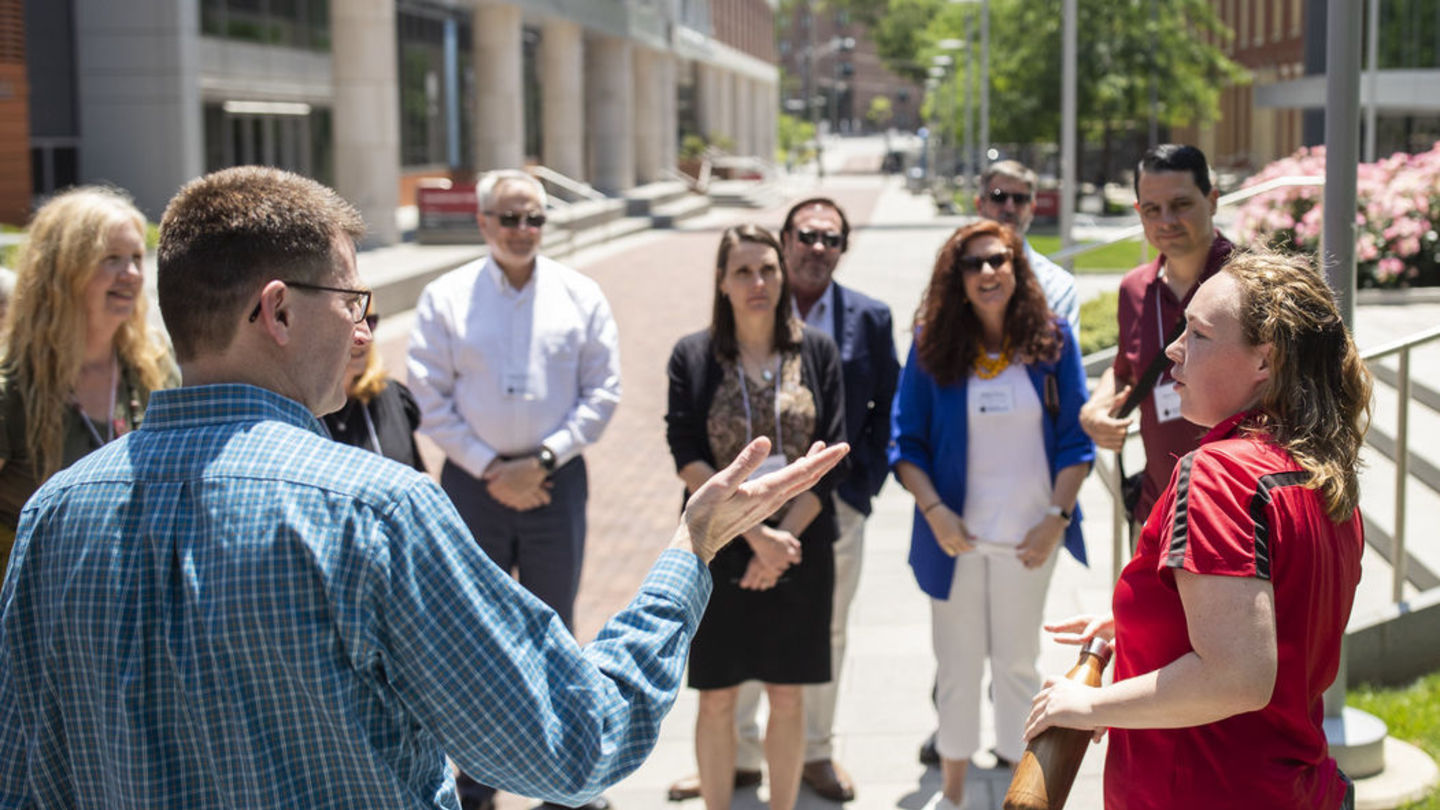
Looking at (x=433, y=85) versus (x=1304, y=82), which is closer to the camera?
(x=1304, y=82)

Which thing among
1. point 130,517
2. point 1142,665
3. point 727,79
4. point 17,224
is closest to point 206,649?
point 130,517

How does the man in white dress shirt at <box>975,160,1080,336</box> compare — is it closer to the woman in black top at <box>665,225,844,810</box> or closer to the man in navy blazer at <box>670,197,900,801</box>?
the man in navy blazer at <box>670,197,900,801</box>

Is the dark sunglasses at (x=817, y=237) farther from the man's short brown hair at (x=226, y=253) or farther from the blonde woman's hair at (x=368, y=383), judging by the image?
the man's short brown hair at (x=226, y=253)

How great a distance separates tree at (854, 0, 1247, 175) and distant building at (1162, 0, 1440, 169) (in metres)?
2.28

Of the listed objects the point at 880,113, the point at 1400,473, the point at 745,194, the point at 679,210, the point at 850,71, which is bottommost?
the point at 1400,473

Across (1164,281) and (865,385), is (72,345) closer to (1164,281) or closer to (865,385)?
(865,385)

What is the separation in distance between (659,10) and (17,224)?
37.5 m

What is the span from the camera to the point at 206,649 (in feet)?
6.56

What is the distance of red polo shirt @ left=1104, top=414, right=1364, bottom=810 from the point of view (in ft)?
8.33

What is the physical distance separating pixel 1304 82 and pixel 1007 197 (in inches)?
Result: 1427

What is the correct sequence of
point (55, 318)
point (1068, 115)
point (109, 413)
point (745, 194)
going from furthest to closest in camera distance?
1. point (745, 194)
2. point (1068, 115)
3. point (109, 413)
4. point (55, 318)

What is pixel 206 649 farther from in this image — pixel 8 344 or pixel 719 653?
pixel 719 653

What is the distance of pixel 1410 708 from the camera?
5613 millimetres

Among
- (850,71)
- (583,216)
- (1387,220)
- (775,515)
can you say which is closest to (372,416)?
(775,515)
